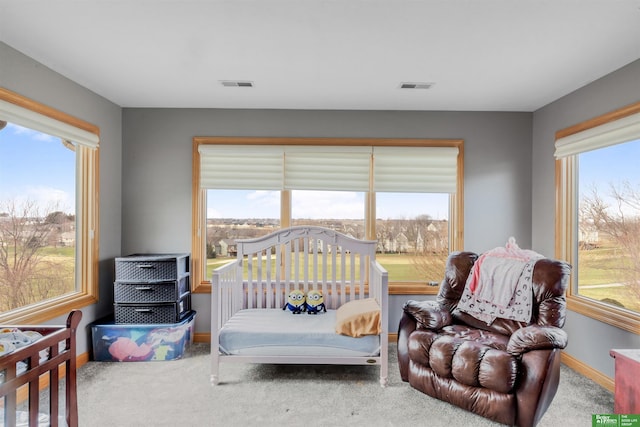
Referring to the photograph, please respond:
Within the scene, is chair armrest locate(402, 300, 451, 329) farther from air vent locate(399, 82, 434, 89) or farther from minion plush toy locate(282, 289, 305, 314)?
air vent locate(399, 82, 434, 89)

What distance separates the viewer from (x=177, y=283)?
10.3 ft

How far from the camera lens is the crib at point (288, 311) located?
261 cm

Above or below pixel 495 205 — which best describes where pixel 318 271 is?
below

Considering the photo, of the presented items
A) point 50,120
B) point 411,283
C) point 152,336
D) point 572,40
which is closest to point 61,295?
point 152,336

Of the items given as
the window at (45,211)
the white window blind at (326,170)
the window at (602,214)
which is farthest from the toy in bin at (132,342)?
the window at (602,214)

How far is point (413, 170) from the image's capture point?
3.56 metres

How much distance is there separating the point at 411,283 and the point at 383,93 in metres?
1.90

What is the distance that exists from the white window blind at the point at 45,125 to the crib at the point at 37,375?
143 cm

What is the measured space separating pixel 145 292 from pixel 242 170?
146 centimetres

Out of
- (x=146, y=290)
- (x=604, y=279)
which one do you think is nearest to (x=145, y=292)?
(x=146, y=290)

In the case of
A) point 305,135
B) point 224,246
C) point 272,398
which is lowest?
point 272,398

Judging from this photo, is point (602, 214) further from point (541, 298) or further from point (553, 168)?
point (541, 298)

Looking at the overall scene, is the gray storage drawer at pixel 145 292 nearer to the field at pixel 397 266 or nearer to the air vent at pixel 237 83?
the field at pixel 397 266

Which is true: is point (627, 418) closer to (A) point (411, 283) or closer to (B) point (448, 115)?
(A) point (411, 283)
